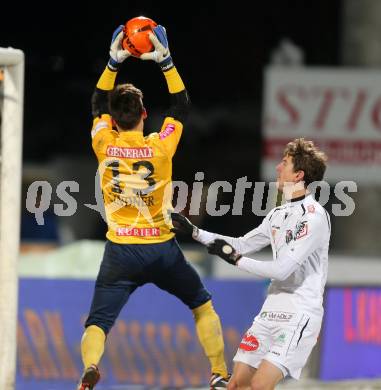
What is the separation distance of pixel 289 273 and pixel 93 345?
57.6 inches

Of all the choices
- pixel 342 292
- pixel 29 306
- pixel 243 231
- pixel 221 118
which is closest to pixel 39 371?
pixel 29 306

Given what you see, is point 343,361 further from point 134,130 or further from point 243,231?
point 243,231

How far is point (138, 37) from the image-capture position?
7.65m

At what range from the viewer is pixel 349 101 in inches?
637

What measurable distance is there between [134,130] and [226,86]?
21739 mm

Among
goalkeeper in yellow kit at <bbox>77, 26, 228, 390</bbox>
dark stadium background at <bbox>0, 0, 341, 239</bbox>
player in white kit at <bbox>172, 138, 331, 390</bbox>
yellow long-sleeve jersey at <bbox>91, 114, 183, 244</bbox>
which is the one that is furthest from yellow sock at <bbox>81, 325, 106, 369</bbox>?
dark stadium background at <bbox>0, 0, 341, 239</bbox>

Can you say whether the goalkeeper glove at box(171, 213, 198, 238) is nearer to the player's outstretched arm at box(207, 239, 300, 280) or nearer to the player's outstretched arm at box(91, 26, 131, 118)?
the player's outstretched arm at box(207, 239, 300, 280)

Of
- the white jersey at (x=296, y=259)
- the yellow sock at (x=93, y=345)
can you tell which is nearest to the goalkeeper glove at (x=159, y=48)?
the white jersey at (x=296, y=259)

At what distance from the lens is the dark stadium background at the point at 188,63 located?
89.5 feet

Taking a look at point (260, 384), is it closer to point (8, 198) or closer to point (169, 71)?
point (169, 71)

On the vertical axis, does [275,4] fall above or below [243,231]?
above

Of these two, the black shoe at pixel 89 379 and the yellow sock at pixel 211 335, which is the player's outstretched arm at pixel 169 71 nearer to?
the yellow sock at pixel 211 335

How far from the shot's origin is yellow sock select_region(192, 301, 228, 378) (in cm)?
798

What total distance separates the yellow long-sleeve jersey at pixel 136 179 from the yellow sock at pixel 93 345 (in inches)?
24.7
